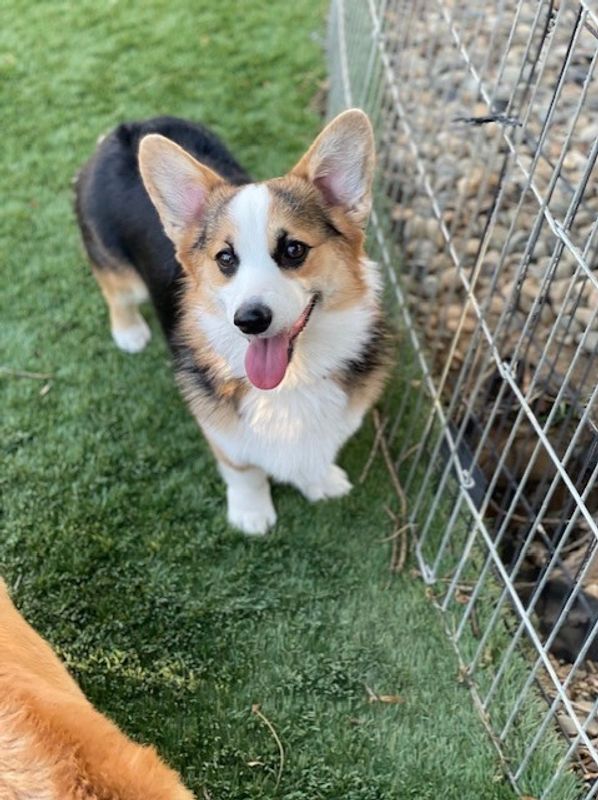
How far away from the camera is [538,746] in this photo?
6.92ft

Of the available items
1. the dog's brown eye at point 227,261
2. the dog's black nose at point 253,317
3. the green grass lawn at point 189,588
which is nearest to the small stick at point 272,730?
the green grass lawn at point 189,588

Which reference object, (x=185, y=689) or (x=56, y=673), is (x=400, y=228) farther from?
(x=56, y=673)

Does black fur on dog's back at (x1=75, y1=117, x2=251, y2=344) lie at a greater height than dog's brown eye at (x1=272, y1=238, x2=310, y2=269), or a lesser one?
lesser

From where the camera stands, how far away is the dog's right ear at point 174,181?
2.05m

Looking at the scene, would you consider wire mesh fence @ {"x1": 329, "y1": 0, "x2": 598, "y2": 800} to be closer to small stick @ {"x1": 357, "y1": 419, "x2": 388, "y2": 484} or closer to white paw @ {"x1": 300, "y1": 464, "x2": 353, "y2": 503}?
small stick @ {"x1": 357, "y1": 419, "x2": 388, "y2": 484}

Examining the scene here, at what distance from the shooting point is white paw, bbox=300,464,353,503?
A: 2.70 metres

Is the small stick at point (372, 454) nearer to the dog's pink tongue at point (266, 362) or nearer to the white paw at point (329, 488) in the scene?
→ the white paw at point (329, 488)

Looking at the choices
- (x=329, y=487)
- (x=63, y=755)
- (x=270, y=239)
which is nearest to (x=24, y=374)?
(x=329, y=487)

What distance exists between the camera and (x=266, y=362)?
206 centimetres

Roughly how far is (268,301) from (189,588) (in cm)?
107

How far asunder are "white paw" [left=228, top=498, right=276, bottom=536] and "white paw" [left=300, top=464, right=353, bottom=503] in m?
0.16

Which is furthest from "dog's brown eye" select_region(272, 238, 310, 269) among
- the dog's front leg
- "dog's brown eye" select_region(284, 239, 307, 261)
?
the dog's front leg

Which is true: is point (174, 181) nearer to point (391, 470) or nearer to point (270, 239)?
point (270, 239)

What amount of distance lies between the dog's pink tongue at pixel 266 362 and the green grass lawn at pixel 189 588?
29.0 inches
